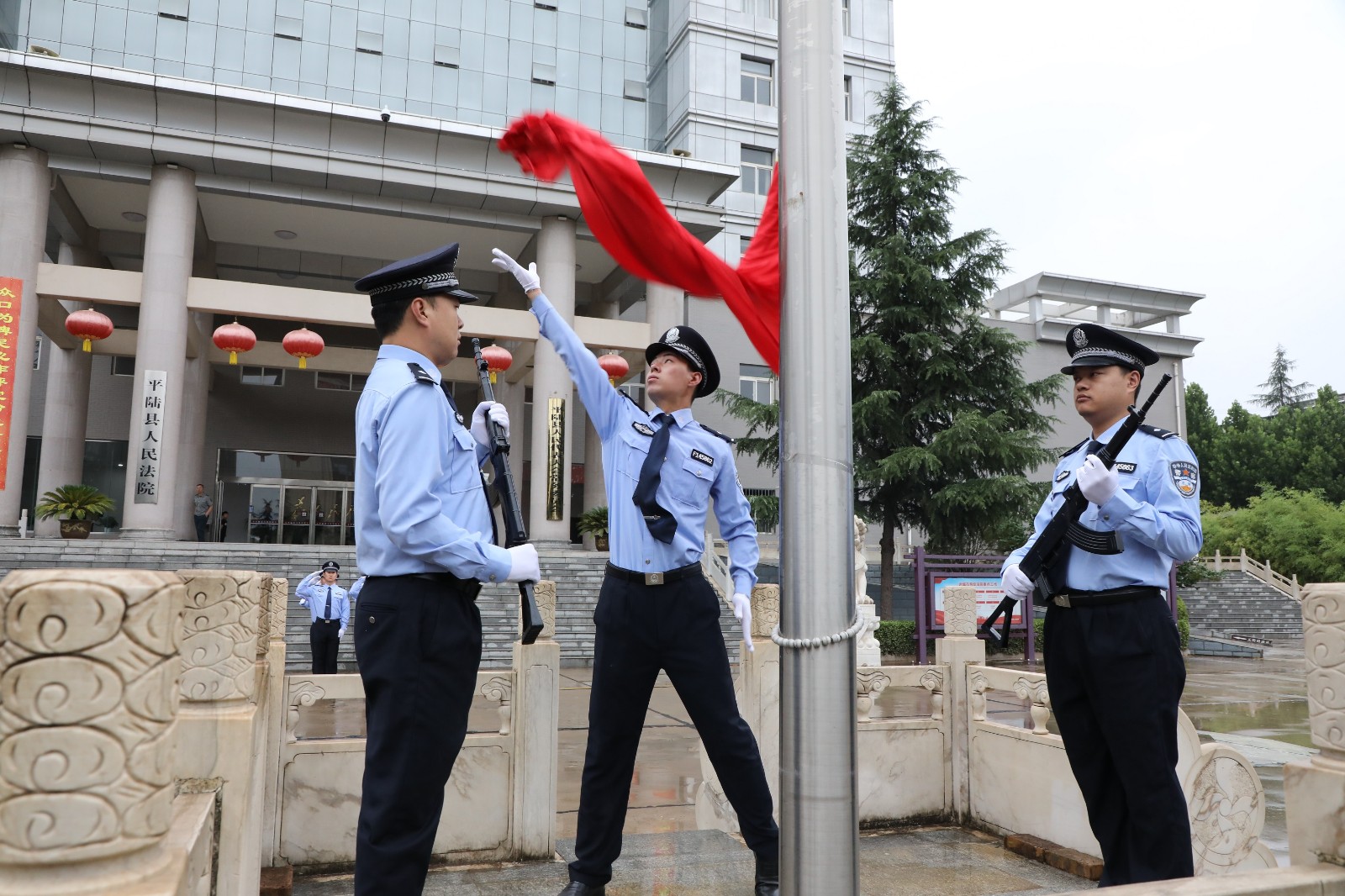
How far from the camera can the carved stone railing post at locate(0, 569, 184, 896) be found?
1.01 metres

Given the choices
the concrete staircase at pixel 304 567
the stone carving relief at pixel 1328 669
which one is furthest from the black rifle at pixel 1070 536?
the concrete staircase at pixel 304 567

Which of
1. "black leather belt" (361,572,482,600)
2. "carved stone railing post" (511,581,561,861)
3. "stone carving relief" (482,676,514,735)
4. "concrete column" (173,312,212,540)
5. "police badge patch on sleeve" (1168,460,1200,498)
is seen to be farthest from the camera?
"concrete column" (173,312,212,540)

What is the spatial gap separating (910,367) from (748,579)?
15962mm

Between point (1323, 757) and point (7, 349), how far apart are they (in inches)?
743

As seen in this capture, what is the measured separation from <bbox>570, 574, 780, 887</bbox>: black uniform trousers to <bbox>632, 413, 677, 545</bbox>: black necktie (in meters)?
0.19

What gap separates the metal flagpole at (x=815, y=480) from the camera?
73.4 inches

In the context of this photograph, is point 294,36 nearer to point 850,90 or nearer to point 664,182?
point 664,182

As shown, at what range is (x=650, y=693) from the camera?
327 centimetres

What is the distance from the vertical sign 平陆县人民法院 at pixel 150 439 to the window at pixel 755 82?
1735 centimetres

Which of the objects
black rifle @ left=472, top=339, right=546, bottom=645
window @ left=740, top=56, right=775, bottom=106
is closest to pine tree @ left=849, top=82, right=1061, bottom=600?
window @ left=740, top=56, right=775, bottom=106

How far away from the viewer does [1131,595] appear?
281 centimetres

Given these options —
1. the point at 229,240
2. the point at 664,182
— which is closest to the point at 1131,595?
the point at 664,182

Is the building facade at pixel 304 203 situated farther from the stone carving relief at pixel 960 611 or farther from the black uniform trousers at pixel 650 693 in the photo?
the black uniform trousers at pixel 650 693

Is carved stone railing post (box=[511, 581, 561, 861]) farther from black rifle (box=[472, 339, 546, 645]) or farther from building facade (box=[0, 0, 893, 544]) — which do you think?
building facade (box=[0, 0, 893, 544])
